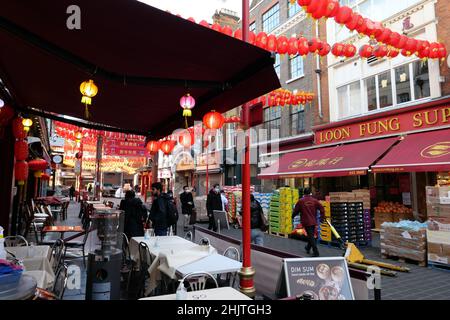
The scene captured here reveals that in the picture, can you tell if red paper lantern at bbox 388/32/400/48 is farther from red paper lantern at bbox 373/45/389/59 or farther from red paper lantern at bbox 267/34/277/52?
red paper lantern at bbox 267/34/277/52

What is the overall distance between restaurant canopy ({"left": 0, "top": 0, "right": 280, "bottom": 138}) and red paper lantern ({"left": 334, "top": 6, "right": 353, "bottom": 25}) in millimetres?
3953

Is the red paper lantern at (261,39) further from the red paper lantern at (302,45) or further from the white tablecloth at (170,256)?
the white tablecloth at (170,256)

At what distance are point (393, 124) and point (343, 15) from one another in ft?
25.0

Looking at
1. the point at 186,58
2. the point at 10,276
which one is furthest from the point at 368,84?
the point at 10,276

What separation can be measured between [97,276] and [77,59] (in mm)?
3348

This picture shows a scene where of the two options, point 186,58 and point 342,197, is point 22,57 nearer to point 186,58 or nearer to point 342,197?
point 186,58

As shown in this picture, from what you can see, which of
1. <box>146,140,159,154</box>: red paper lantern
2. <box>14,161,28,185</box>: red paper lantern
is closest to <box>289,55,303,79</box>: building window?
<box>146,140,159,154</box>: red paper lantern

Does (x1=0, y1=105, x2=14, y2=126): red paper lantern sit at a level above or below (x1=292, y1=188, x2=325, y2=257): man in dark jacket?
above

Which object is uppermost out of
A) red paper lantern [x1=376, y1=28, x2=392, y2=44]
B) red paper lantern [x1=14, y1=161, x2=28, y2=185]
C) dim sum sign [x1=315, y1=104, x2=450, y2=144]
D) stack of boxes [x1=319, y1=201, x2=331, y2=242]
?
red paper lantern [x1=376, y1=28, x2=392, y2=44]

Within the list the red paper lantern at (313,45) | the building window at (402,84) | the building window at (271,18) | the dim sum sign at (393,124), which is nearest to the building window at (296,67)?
the building window at (271,18)

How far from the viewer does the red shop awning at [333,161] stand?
12820 mm

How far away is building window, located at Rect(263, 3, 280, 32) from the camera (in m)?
21.7

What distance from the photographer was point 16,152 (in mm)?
8250

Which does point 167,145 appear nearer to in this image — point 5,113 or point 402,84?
point 5,113
